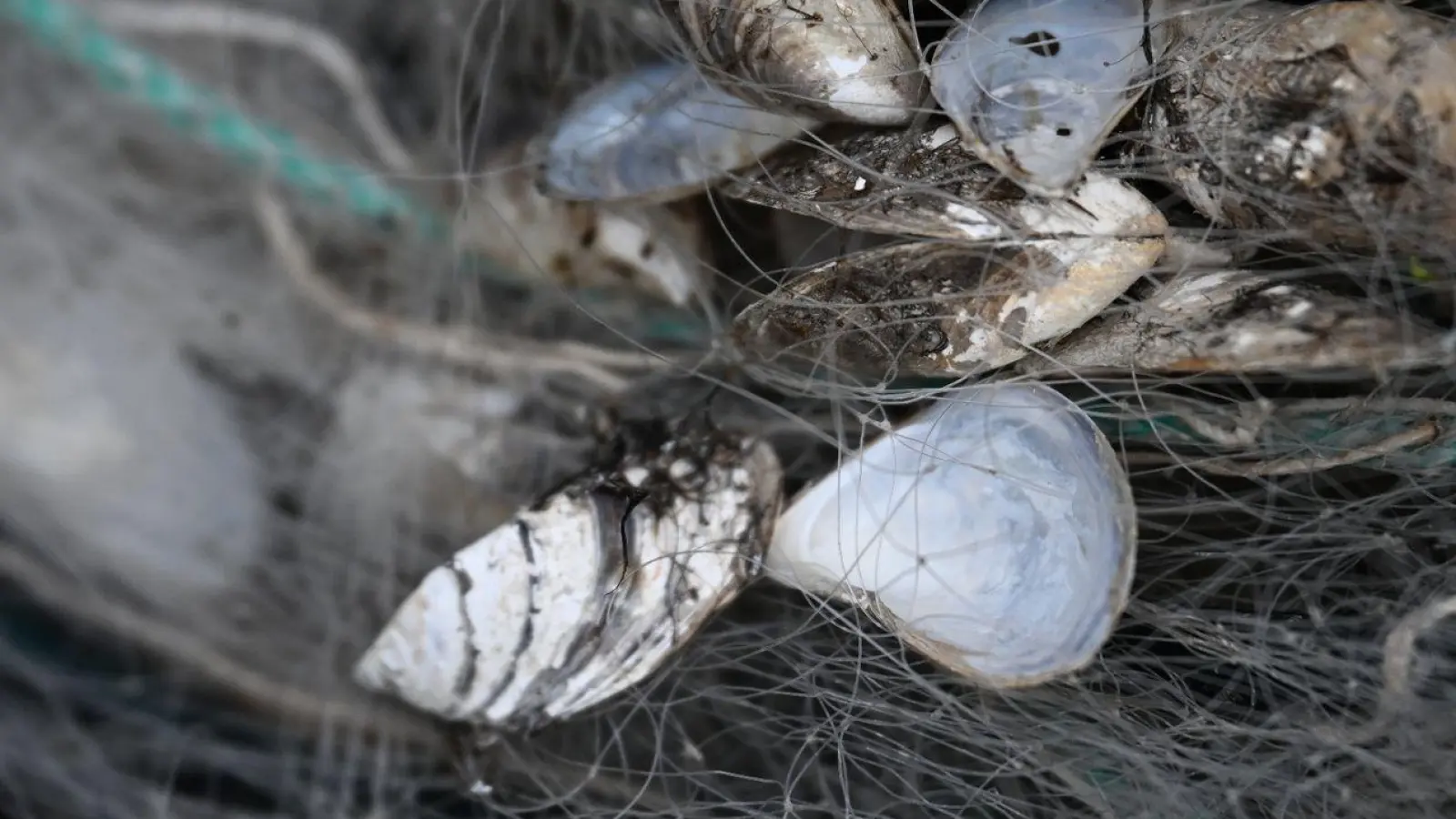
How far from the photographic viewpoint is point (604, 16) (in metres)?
0.69

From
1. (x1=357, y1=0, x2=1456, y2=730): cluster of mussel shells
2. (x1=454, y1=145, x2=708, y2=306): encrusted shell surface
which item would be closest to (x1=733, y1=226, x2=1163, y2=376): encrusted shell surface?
(x1=357, y1=0, x2=1456, y2=730): cluster of mussel shells

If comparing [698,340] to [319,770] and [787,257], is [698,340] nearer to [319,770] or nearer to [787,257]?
[787,257]

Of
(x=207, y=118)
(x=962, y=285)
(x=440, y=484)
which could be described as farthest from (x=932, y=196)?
(x=207, y=118)

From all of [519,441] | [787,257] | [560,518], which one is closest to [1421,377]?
[787,257]

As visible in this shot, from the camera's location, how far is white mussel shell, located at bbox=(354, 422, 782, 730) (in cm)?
57

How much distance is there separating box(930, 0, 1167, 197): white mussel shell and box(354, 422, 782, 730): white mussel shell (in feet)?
0.76

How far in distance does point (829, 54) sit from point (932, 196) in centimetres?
10

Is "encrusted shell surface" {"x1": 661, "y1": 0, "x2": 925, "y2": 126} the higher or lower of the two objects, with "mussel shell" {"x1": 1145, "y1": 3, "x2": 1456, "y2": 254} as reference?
higher

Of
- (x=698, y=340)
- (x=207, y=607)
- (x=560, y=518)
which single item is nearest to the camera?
(x=560, y=518)

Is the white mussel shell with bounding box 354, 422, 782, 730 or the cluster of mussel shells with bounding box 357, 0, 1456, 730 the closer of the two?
the cluster of mussel shells with bounding box 357, 0, 1456, 730

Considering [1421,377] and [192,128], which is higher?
[192,128]

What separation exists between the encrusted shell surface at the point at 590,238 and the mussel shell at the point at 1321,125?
1.01 ft

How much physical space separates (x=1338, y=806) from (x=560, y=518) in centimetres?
46

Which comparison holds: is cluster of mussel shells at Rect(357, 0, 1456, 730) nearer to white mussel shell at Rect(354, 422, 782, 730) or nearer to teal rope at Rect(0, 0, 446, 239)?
white mussel shell at Rect(354, 422, 782, 730)
